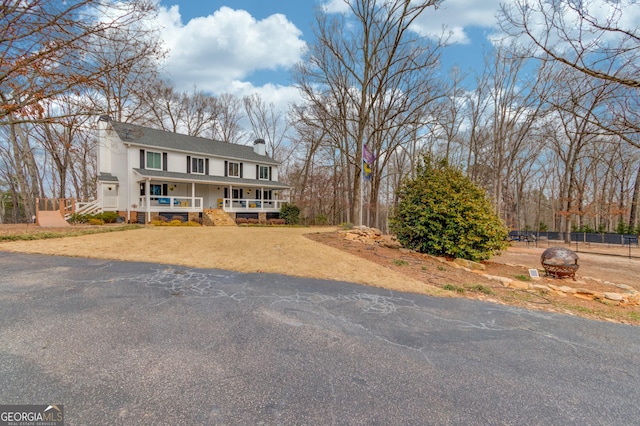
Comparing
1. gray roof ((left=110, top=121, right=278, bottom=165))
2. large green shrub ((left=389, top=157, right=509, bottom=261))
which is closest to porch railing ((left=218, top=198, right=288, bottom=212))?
gray roof ((left=110, top=121, right=278, bottom=165))

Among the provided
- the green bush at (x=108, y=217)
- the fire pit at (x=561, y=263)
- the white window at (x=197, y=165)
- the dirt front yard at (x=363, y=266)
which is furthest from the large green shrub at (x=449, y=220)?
the white window at (x=197, y=165)

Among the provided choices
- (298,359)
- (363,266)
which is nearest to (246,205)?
(363,266)

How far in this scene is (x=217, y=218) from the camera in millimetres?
19312

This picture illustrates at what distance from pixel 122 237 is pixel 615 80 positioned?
13.9m

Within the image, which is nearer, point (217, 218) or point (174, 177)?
point (174, 177)

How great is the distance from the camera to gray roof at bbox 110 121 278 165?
709 inches

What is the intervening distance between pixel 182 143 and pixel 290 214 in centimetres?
991

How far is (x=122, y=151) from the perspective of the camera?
18.5 m

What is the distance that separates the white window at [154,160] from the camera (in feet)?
62.0

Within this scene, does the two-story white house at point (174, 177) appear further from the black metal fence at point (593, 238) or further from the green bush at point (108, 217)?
the black metal fence at point (593, 238)

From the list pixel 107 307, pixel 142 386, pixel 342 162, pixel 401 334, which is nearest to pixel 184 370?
pixel 142 386

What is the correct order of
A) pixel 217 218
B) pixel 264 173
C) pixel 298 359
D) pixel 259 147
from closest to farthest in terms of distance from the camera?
pixel 298 359 → pixel 217 218 → pixel 264 173 → pixel 259 147

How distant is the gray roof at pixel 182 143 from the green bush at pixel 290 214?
512cm

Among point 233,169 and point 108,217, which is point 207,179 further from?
point 108,217
